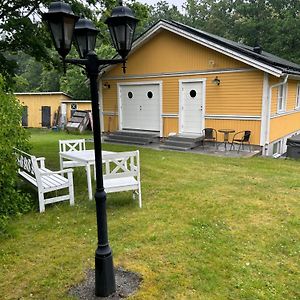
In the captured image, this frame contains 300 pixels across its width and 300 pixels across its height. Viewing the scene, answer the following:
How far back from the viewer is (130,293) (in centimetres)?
305

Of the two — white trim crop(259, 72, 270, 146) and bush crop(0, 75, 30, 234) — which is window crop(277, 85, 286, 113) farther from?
bush crop(0, 75, 30, 234)

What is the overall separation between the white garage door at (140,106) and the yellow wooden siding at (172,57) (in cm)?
71

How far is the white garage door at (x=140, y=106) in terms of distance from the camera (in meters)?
13.1

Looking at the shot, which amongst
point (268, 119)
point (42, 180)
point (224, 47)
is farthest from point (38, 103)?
point (42, 180)

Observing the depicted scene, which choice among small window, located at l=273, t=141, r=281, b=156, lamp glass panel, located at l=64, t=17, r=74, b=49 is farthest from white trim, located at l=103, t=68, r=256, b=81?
lamp glass panel, located at l=64, t=17, r=74, b=49

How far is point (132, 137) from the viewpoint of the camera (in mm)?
13242

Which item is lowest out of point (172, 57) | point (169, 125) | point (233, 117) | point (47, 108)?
point (169, 125)

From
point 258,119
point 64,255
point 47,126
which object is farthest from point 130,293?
point 47,126

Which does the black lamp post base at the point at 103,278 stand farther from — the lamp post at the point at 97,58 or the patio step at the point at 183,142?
the patio step at the point at 183,142

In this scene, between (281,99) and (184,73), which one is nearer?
(281,99)

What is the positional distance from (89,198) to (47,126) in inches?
718

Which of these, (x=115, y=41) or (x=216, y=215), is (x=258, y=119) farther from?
(x=115, y=41)

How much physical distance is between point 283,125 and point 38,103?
55.6ft

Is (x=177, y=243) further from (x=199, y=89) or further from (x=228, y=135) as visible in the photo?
(x=199, y=89)
